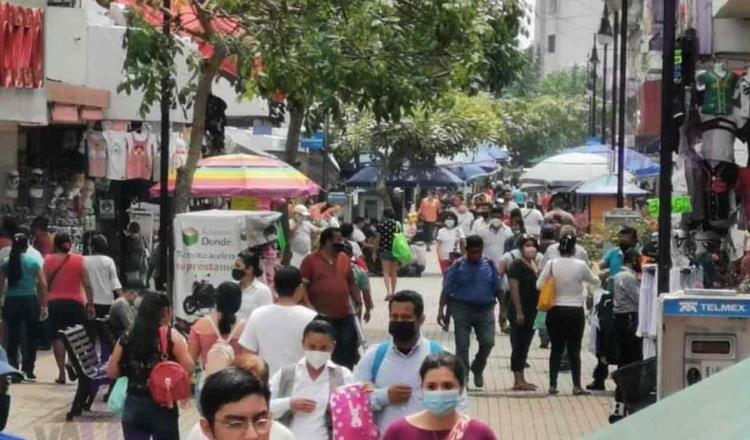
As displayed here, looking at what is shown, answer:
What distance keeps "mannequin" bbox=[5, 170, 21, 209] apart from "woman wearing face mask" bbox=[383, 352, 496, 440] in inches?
604

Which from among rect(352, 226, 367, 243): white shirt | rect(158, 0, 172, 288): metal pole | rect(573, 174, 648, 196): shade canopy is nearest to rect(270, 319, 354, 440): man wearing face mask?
rect(158, 0, 172, 288): metal pole

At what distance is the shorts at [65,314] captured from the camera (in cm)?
1836

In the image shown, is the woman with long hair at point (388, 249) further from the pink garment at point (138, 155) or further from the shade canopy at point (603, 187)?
the pink garment at point (138, 155)

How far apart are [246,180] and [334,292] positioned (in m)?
5.75

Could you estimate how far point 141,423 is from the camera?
11008mm

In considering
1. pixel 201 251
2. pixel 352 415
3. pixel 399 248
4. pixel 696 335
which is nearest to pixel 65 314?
pixel 201 251

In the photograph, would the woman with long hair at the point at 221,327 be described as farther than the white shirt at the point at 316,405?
Yes

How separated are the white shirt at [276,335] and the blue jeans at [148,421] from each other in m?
0.76

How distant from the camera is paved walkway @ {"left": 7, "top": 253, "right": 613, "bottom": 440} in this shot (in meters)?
15.7

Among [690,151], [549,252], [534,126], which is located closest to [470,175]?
[534,126]

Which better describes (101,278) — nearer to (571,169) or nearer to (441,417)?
(441,417)

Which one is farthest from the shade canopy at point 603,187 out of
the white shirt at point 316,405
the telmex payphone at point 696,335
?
the white shirt at point 316,405

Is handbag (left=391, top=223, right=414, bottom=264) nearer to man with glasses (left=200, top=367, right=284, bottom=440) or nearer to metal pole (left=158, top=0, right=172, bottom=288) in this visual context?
metal pole (left=158, top=0, right=172, bottom=288)

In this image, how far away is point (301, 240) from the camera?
982 inches
